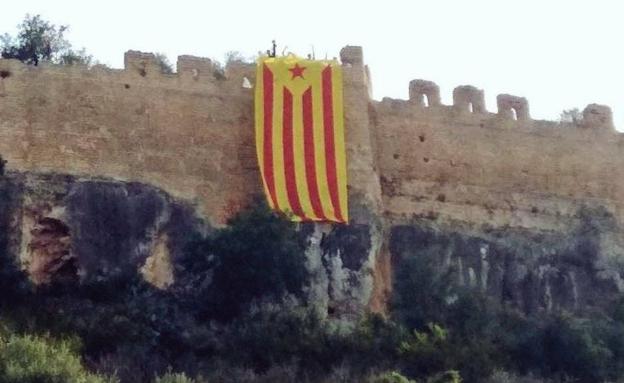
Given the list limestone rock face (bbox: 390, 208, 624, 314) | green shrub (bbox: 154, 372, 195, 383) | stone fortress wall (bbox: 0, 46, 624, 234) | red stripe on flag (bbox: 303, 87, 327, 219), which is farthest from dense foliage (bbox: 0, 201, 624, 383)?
stone fortress wall (bbox: 0, 46, 624, 234)

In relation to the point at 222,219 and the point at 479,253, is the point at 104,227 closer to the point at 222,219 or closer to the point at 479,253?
the point at 222,219

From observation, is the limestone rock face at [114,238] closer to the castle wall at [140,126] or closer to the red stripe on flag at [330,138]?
the castle wall at [140,126]

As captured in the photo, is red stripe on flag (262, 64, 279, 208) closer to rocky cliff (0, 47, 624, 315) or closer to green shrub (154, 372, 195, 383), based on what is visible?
rocky cliff (0, 47, 624, 315)

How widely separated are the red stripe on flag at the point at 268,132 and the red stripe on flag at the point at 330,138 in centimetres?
92

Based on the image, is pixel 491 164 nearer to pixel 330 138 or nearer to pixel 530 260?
pixel 530 260

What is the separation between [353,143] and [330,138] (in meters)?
0.45

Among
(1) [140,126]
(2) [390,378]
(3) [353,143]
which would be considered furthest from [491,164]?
(2) [390,378]

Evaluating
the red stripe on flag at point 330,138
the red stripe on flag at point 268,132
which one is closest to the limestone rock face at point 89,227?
the red stripe on flag at point 268,132

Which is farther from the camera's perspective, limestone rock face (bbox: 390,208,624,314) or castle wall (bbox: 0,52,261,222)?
limestone rock face (bbox: 390,208,624,314)

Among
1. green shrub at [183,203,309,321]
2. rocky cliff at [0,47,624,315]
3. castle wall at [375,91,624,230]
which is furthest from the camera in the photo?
castle wall at [375,91,624,230]

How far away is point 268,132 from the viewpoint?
3134cm

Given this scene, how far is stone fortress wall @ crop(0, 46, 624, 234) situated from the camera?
30438 mm

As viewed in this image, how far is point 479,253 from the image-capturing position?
32.9 metres

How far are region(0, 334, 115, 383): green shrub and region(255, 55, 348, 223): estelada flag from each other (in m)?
5.61
